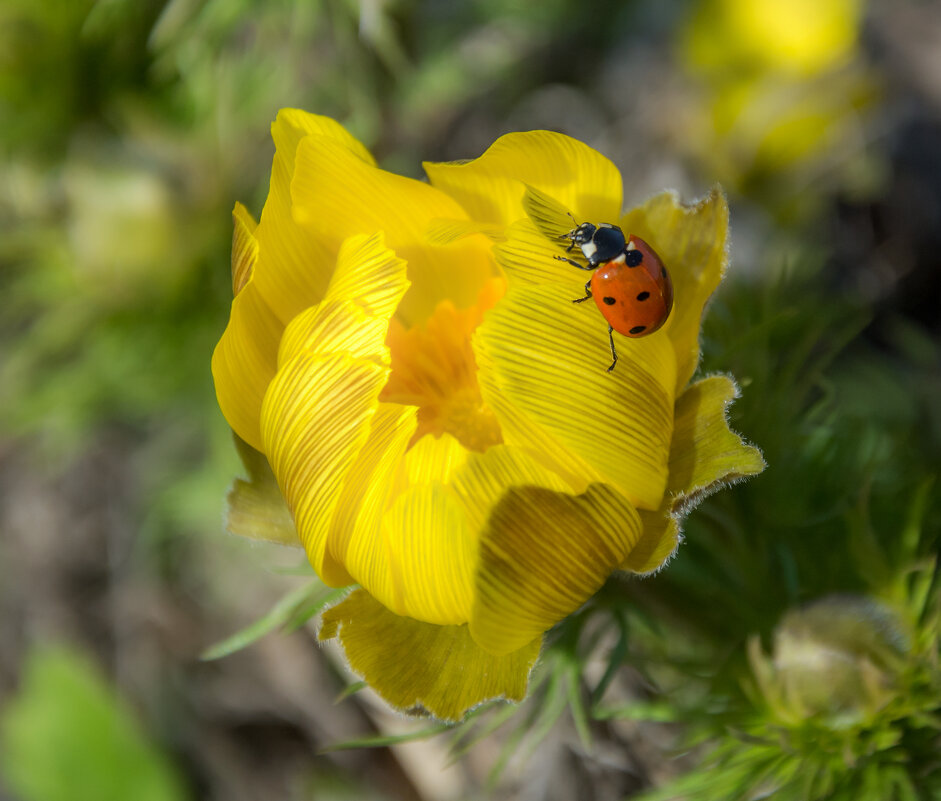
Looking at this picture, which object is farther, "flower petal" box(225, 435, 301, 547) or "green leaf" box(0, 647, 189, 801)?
"green leaf" box(0, 647, 189, 801)

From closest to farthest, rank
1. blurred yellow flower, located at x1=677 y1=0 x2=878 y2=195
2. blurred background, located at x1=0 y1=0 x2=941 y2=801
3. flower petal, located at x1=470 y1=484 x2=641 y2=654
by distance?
flower petal, located at x1=470 y1=484 x2=641 y2=654
blurred background, located at x1=0 y1=0 x2=941 y2=801
blurred yellow flower, located at x1=677 y1=0 x2=878 y2=195

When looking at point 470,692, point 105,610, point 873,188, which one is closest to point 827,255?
point 873,188

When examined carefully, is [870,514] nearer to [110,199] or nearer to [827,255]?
[827,255]

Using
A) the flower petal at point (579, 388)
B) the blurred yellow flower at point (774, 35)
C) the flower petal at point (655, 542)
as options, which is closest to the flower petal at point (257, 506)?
the flower petal at point (579, 388)

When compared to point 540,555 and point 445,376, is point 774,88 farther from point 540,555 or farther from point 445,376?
point 540,555

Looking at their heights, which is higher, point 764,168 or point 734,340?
point 734,340

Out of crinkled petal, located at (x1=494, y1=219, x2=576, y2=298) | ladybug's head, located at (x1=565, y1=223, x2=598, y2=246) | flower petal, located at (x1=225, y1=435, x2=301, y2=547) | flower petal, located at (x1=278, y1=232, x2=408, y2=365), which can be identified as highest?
ladybug's head, located at (x1=565, y1=223, x2=598, y2=246)

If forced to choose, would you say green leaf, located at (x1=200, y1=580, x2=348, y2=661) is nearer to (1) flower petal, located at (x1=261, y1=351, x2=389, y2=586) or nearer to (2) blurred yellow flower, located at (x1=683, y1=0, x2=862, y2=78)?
(1) flower petal, located at (x1=261, y1=351, x2=389, y2=586)

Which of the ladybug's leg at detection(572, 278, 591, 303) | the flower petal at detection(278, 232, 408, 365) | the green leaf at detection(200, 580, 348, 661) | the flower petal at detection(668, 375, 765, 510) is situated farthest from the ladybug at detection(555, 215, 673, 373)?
the green leaf at detection(200, 580, 348, 661)
